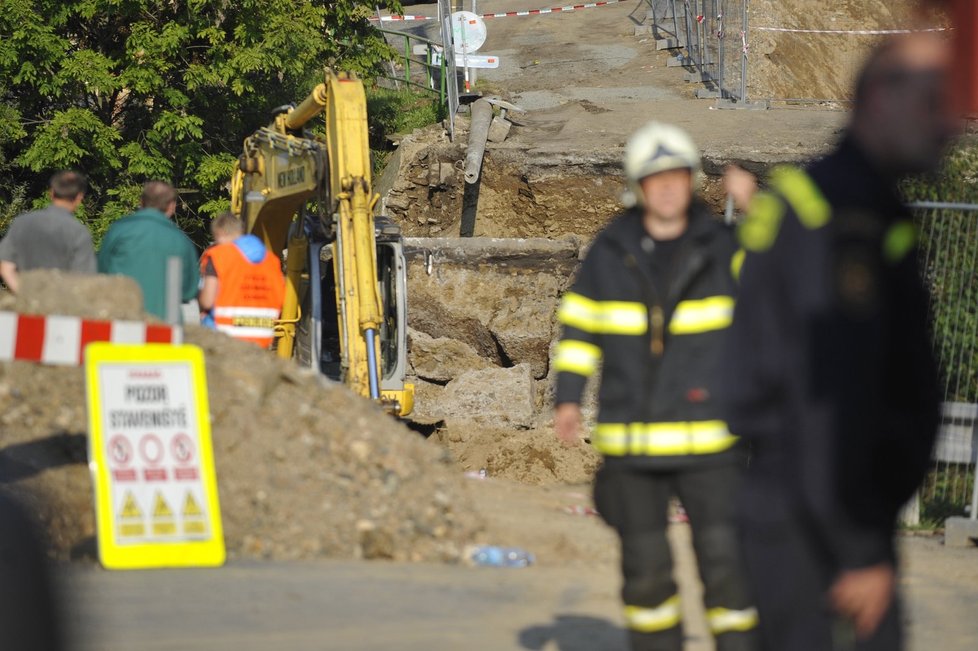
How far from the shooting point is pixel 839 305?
10.6 feet

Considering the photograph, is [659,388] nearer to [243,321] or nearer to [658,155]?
[658,155]

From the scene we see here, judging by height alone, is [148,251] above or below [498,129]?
below

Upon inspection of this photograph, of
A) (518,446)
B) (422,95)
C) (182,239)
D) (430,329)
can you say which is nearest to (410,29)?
(422,95)

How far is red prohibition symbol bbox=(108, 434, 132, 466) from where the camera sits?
7180mm

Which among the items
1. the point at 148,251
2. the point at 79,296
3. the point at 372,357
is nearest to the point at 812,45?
the point at 372,357

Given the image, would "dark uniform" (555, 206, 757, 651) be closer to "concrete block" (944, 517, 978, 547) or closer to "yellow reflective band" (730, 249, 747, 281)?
"yellow reflective band" (730, 249, 747, 281)

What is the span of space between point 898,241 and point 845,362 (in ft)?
1.01

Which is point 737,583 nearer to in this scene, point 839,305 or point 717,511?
point 717,511

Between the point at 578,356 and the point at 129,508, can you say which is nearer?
the point at 578,356

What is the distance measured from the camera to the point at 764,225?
3.54 metres

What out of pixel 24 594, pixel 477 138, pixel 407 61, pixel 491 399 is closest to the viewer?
pixel 24 594

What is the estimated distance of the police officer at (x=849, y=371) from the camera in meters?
3.23

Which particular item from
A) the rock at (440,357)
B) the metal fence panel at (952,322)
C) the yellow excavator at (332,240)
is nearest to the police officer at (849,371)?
A: the metal fence panel at (952,322)

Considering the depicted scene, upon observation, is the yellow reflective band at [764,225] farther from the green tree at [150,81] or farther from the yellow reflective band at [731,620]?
the green tree at [150,81]
